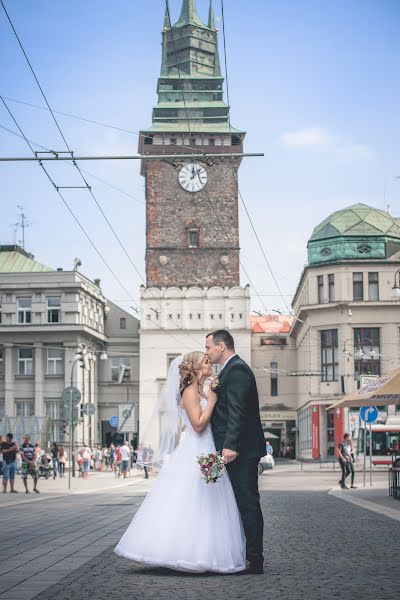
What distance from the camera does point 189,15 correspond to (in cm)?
8844

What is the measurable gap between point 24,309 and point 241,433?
66.9m

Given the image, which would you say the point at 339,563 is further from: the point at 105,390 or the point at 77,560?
the point at 105,390

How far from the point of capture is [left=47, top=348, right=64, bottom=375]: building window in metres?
74.8

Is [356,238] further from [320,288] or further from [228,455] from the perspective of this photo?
[228,455]

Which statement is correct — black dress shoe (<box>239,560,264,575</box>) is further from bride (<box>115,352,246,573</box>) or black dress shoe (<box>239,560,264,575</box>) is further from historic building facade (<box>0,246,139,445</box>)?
historic building facade (<box>0,246,139,445</box>)

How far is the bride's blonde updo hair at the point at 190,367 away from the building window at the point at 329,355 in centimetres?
6630

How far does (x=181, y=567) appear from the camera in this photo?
30.3ft

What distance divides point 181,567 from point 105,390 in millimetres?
71854

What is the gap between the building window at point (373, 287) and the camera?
7631cm

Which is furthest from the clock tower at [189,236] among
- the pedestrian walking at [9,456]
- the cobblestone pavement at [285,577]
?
the cobblestone pavement at [285,577]

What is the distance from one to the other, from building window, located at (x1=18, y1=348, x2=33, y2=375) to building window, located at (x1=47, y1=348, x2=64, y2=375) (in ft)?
4.19

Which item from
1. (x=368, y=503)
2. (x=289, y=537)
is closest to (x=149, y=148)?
(x=368, y=503)

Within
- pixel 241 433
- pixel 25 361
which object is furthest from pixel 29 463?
pixel 25 361

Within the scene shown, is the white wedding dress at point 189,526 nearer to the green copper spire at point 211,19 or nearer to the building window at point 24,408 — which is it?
the building window at point 24,408
